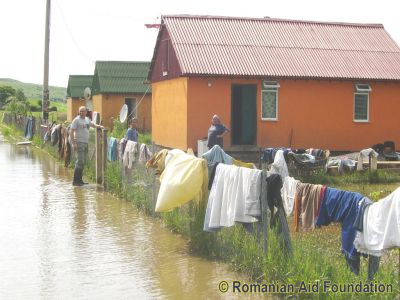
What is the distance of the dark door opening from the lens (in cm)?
2219

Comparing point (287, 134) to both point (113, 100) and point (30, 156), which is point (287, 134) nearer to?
point (30, 156)

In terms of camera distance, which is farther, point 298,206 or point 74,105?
point 74,105

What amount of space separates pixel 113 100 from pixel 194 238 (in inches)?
1200

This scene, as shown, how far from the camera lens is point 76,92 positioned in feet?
166

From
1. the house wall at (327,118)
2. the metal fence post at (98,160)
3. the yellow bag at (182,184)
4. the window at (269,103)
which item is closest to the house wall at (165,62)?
the window at (269,103)

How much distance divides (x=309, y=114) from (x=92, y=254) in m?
14.4

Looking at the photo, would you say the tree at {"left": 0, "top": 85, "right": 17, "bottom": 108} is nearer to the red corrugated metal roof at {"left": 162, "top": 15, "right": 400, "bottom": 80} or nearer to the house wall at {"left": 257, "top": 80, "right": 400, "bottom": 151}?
the red corrugated metal roof at {"left": 162, "top": 15, "right": 400, "bottom": 80}

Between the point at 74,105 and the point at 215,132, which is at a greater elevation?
the point at 74,105

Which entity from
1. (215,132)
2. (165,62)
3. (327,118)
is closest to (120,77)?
(165,62)

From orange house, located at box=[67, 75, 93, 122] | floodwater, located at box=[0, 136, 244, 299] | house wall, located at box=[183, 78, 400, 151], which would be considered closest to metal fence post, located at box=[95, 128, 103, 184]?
floodwater, located at box=[0, 136, 244, 299]

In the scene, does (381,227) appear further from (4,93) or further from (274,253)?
(4,93)

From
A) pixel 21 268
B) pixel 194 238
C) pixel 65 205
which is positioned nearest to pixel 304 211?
pixel 194 238

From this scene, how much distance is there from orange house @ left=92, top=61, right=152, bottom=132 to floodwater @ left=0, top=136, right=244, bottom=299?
23479mm

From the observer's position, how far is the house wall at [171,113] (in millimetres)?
21516
